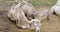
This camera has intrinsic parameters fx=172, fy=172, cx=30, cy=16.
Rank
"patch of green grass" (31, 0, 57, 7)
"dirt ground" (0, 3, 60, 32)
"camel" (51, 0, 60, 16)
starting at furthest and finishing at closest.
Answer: "patch of green grass" (31, 0, 57, 7)
"camel" (51, 0, 60, 16)
"dirt ground" (0, 3, 60, 32)

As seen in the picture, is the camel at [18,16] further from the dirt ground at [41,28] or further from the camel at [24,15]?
the dirt ground at [41,28]

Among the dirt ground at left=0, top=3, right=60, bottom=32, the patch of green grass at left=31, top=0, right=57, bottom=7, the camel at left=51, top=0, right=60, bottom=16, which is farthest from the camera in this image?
the patch of green grass at left=31, top=0, right=57, bottom=7

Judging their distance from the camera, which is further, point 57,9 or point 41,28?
point 57,9

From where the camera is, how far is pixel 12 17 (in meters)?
3.23

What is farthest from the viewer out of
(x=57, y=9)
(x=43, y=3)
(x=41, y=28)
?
(x=43, y=3)

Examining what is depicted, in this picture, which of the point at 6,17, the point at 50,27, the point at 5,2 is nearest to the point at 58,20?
the point at 50,27

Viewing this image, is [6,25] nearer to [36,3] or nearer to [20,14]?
[20,14]

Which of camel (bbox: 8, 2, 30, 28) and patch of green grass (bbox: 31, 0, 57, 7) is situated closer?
camel (bbox: 8, 2, 30, 28)

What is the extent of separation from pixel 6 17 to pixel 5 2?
3.61 feet

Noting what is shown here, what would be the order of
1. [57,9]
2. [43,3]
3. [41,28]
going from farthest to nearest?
[43,3] → [57,9] → [41,28]

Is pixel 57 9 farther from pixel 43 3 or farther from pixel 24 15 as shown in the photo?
pixel 24 15

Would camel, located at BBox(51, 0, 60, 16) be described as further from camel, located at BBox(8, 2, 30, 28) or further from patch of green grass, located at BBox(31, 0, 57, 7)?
camel, located at BBox(8, 2, 30, 28)

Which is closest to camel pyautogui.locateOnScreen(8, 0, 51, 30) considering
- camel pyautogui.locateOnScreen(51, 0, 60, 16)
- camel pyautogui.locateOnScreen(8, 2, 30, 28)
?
camel pyautogui.locateOnScreen(8, 2, 30, 28)

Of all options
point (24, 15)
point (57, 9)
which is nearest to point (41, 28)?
point (24, 15)
